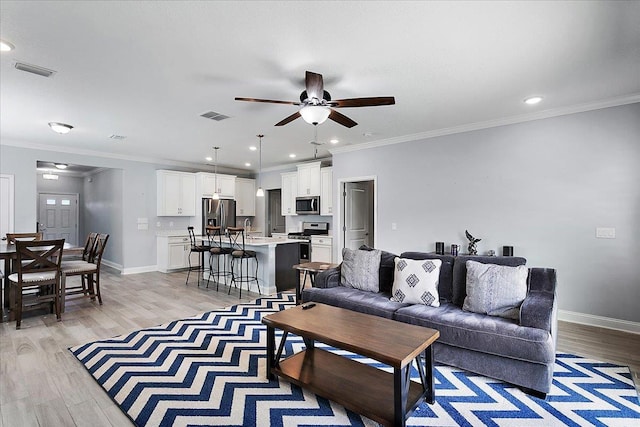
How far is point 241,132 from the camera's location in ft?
16.9

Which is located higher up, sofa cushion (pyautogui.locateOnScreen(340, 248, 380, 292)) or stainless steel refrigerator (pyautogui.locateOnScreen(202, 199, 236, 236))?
stainless steel refrigerator (pyautogui.locateOnScreen(202, 199, 236, 236))

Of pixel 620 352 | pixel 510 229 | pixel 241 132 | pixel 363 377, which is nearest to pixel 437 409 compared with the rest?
pixel 363 377

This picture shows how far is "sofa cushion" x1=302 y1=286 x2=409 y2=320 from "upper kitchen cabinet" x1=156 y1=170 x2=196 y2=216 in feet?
16.7

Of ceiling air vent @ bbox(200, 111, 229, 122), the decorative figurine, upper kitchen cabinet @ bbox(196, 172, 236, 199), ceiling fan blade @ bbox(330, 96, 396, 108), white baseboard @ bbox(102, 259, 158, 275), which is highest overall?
ceiling air vent @ bbox(200, 111, 229, 122)

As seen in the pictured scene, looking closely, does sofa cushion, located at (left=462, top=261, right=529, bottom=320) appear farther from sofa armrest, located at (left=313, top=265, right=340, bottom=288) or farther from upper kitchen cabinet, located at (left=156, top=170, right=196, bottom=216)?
upper kitchen cabinet, located at (left=156, top=170, right=196, bottom=216)

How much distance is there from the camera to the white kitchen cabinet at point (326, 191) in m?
7.07

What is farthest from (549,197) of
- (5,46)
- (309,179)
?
(5,46)

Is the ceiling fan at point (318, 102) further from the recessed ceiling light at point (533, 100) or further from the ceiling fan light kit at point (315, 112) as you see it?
the recessed ceiling light at point (533, 100)

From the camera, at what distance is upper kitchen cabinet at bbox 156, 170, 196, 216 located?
7457 mm

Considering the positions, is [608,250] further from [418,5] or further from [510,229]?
[418,5]

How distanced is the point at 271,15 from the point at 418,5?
3.10 feet

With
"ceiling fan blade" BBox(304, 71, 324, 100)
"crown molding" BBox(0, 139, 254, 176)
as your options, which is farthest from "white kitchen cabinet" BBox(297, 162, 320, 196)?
"ceiling fan blade" BBox(304, 71, 324, 100)

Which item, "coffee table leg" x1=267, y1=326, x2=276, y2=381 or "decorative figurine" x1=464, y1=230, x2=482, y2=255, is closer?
"coffee table leg" x1=267, y1=326, x2=276, y2=381

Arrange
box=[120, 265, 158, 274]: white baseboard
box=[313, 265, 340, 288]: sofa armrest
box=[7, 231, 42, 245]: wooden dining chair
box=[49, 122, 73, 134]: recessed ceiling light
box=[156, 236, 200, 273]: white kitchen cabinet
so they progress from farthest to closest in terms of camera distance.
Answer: box=[156, 236, 200, 273]: white kitchen cabinet
box=[120, 265, 158, 274]: white baseboard
box=[7, 231, 42, 245]: wooden dining chair
box=[49, 122, 73, 134]: recessed ceiling light
box=[313, 265, 340, 288]: sofa armrest
